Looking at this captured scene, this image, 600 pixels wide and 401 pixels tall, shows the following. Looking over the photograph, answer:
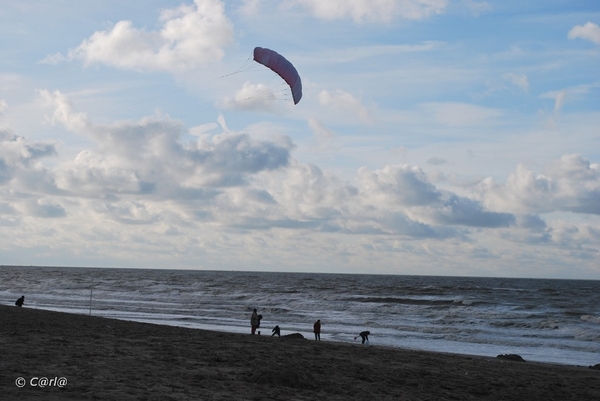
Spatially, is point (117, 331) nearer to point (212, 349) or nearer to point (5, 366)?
point (212, 349)

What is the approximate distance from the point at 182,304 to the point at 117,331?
28516mm

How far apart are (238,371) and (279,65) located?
44.4 ft

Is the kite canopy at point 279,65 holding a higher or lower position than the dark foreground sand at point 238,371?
higher

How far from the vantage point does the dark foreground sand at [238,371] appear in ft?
34.9

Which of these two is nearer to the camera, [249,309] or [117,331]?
[117,331]

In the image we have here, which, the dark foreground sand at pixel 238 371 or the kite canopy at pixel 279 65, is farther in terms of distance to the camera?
the kite canopy at pixel 279 65

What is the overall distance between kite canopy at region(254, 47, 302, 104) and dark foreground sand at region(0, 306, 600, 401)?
9.52 m

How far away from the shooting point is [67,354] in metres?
13.2

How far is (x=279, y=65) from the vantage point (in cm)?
2353

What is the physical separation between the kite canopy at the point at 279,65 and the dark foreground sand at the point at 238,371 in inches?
375

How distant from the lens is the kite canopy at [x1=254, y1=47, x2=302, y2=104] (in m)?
23.5

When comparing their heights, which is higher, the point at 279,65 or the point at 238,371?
the point at 279,65

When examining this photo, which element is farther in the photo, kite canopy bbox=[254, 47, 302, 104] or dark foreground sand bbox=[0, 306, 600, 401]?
kite canopy bbox=[254, 47, 302, 104]

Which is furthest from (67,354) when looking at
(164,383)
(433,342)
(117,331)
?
(433,342)
